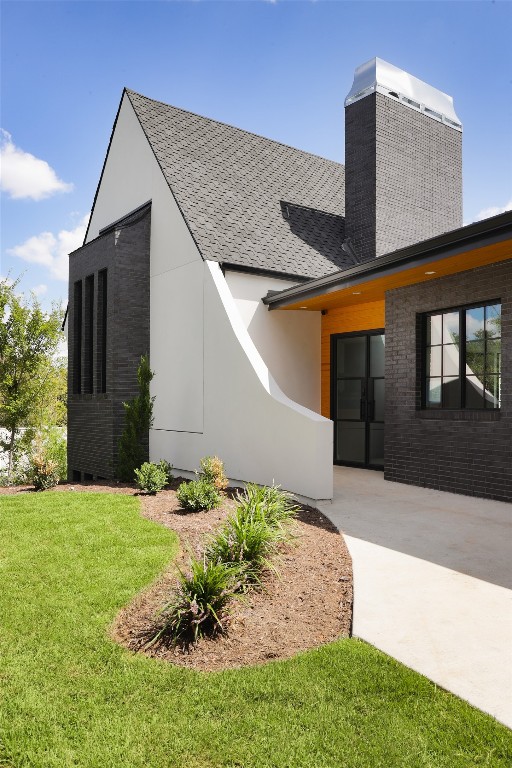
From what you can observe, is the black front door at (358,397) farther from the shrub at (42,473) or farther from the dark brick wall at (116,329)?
the shrub at (42,473)

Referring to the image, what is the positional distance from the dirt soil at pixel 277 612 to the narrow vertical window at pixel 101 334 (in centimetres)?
693

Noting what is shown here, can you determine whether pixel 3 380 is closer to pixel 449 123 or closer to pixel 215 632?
pixel 215 632

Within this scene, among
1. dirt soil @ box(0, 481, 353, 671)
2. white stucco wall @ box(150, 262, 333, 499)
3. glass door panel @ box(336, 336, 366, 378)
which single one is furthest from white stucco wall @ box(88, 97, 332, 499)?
dirt soil @ box(0, 481, 353, 671)

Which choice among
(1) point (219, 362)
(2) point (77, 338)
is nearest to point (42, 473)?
(1) point (219, 362)

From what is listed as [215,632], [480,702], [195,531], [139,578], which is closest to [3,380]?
[195,531]

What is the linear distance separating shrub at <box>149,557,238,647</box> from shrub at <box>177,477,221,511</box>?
328cm

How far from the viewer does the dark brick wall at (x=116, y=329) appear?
1156 centimetres

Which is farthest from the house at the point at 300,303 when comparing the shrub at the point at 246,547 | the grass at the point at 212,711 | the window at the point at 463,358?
the grass at the point at 212,711

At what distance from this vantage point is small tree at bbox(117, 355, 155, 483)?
34.8 ft

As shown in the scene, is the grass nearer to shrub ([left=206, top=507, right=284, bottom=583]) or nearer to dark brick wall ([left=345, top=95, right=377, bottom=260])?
shrub ([left=206, top=507, right=284, bottom=583])

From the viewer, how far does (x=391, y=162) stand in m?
13.8

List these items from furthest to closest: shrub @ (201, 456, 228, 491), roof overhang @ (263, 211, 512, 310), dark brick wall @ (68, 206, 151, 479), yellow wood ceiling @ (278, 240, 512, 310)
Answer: dark brick wall @ (68, 206, 151, 479) → shrub @ (201, 456, 228, 491) → yellow wood ceiling @ (278, 240, 512, 310) → roof overhang @ (263, 211, 512, 310)

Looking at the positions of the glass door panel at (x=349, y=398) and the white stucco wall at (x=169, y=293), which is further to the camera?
the glass door panel at (x=349, y=398)

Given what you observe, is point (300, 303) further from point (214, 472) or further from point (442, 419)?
point (214, 472)
